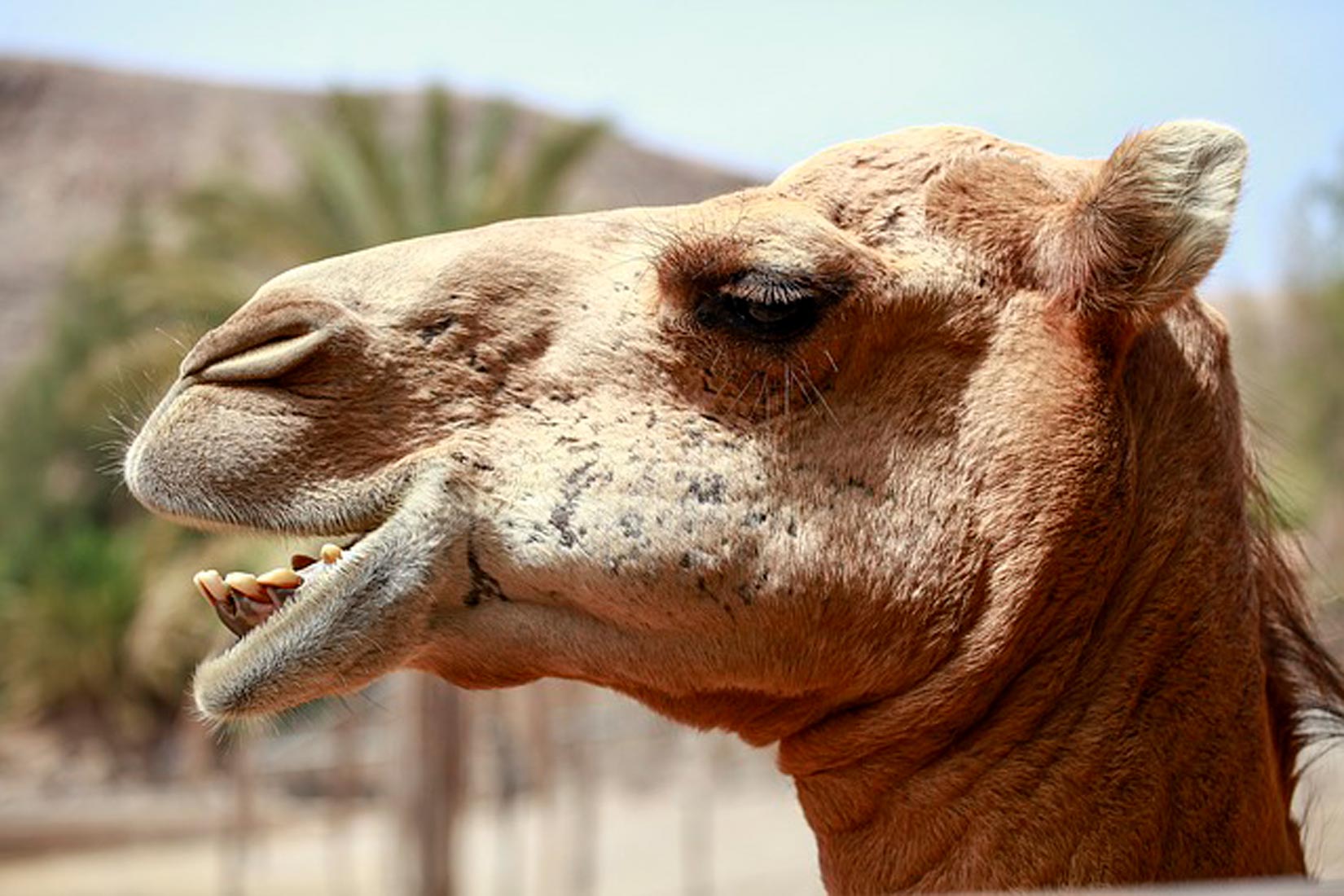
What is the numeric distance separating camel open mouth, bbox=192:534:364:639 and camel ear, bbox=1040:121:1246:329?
133cm

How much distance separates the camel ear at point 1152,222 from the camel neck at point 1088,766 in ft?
1.60

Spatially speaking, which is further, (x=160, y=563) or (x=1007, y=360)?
(x=160, y=563)

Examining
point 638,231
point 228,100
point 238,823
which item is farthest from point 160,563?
point 228,100

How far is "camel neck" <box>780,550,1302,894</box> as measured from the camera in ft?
9.00

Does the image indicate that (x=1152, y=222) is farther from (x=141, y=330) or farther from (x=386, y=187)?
(x=141, y=330)

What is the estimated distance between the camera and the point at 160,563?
23.1 m

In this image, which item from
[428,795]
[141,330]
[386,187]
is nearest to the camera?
[386,187]

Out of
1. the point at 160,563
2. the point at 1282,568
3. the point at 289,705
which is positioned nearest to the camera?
the point at 289,705

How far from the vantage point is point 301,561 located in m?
2.86

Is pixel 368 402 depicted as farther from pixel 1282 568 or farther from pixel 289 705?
pixel 1282 568

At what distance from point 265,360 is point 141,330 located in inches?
1233

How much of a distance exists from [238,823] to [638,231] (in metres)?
19.9

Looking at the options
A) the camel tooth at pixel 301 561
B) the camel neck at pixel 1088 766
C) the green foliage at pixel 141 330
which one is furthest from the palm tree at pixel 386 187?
the camel neck at pixel 1088 766

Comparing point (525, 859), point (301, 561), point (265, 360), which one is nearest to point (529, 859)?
point (525, 859)
